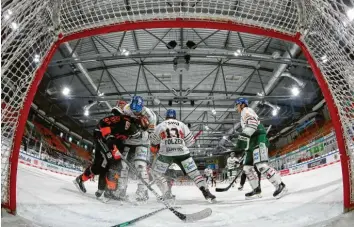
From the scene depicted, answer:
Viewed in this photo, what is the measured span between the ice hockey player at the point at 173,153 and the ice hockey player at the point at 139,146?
0.13m

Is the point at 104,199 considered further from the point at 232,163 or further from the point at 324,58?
the point at 232,163

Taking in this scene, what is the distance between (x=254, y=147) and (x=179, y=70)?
5438mm

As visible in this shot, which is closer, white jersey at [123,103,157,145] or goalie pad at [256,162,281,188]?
goalie pad at [256,162,281,188]

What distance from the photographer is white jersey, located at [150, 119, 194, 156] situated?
3.82 meters

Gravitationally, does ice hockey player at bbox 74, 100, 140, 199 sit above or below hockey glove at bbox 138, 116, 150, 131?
below

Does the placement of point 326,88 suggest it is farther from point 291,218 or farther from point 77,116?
point 77,116

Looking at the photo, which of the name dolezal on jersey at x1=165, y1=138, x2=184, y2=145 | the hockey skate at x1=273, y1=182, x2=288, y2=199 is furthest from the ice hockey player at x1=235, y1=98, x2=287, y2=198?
the name dolezal on jersey at x1=165, y1=138, x2=184, y2=145

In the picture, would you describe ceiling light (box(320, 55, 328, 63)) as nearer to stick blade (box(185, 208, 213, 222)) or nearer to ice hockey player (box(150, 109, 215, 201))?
stick blade (box(185, 208, 213, 222))

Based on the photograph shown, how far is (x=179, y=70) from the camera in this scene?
29.5ft

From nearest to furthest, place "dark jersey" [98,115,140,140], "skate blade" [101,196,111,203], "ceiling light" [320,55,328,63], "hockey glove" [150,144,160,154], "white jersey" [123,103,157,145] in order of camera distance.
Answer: "ceiling light" [320,55,328,63] → "skate blade" [101,196,111,203] → "dark jersey" [98,115,140,140] → "white jersey" [123,103,157,145] → "hockey glove" [150,144,160,154]

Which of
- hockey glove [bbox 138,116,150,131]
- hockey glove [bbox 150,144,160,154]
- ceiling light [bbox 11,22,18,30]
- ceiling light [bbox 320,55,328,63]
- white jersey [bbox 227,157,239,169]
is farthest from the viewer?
white jersey [bbox 227,157,239,169]

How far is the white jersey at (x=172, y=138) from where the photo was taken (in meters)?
3.82

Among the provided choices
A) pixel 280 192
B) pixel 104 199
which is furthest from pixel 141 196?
pixel 280 192

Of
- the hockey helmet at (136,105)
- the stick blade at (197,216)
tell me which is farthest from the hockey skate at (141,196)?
the stick blade at (197,216)
